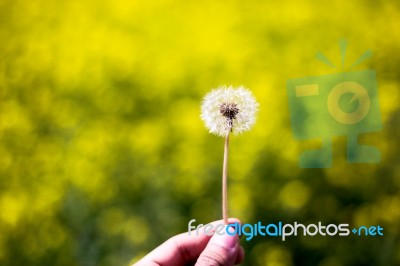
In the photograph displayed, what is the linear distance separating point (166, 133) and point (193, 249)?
0.65 feet

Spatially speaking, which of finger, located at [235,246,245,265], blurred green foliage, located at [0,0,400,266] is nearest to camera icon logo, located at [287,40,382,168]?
blurred green foliage, located at [0,0,400,266]

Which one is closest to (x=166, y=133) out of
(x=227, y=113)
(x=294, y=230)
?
(x=227, y=113)

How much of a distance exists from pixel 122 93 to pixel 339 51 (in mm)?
363

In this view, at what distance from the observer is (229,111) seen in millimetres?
703

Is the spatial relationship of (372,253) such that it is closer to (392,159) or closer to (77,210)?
(392,159)

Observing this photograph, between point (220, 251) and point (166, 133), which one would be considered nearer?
point (220, 251)

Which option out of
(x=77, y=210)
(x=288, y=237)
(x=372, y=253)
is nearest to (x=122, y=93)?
(x=77, y=210)

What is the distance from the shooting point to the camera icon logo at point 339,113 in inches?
30.9

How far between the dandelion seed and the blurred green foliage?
62 millimetres

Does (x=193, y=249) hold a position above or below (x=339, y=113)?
below

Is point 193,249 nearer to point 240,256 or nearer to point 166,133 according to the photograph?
point 240,256

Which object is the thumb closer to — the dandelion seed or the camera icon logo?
the dandelion seed

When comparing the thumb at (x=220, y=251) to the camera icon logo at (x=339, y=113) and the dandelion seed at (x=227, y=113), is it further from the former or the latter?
the camera icon logo at (x=339, y=113)

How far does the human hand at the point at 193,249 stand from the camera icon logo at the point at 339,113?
181mm
